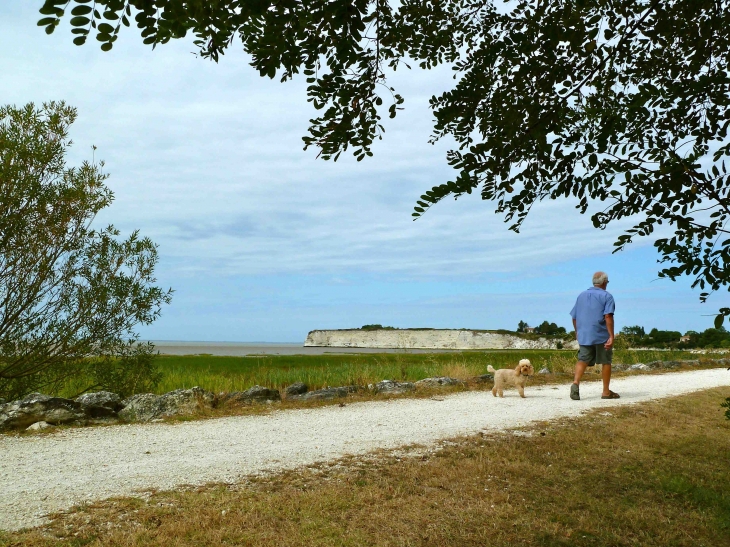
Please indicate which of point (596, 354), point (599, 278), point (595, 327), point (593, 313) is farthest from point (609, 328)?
point (599, 278)

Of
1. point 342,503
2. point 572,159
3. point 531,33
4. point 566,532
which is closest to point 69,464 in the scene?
point 342,503

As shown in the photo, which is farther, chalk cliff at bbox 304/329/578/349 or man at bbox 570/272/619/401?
chalk cliff at bbox 304/329/578/349

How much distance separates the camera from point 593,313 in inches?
451

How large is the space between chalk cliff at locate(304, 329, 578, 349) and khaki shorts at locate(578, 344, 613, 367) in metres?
42.9

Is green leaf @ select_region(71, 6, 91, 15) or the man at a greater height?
green leaf @ select_region(71, 6, 91, 15)

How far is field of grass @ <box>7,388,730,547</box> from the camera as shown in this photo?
423 centimetres

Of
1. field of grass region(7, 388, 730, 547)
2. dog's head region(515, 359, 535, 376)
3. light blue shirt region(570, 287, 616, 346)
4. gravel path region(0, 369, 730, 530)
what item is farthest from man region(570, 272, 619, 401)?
field of grass region(7, 388, 730, 547)

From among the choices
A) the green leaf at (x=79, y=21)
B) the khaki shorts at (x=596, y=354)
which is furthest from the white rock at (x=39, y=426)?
the khaki shorts at (x=596, y=354)

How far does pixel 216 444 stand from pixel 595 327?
7.70m

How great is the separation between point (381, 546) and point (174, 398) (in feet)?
22.0

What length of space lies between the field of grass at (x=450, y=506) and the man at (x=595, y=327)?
174 inches

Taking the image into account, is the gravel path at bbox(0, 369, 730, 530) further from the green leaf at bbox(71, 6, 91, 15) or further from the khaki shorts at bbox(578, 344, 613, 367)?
the green leaf at bbox(71, 6, 91, 15)

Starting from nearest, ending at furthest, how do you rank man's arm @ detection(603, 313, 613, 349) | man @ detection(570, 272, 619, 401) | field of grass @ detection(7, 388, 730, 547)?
field of grass @ detection(7, 388, 730, 547), man's arm @ detection(603, 313, 613, 349), man @ detection(570, 272, 619, 401)

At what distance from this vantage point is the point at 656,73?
18.6 ft
